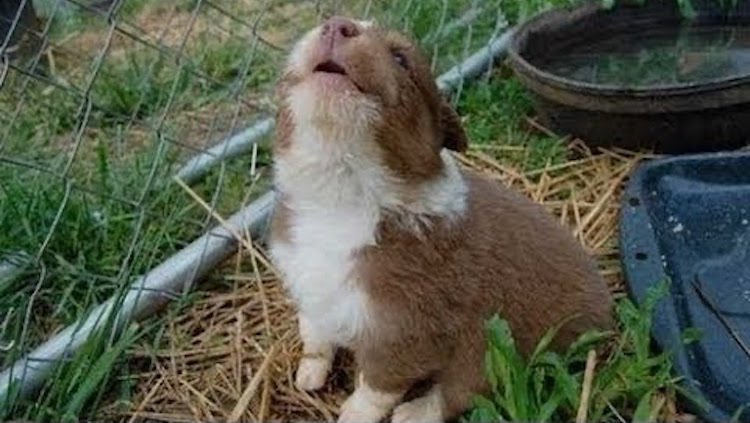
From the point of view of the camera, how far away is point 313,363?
2691 millimetres

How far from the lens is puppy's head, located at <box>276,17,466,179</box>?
85.2 inches

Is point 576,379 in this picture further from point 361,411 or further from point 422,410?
point 361,411

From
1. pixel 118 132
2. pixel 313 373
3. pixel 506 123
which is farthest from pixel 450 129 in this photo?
pixel 118 132

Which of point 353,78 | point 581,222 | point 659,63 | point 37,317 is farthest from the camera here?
point 659,63

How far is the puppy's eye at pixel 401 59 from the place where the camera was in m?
2.25

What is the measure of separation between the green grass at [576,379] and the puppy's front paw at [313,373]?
0.32 metres

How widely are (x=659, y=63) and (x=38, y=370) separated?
177 cm

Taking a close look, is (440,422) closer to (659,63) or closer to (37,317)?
(37,317)

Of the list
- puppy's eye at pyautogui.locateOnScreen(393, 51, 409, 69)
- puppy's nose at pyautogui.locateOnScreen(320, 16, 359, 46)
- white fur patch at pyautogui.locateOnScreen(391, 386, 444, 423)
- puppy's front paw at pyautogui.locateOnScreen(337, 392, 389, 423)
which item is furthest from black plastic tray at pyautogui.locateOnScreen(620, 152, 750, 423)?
puppy's nose at pyautogui.locateOnScreen(320, 16, 359, 46)

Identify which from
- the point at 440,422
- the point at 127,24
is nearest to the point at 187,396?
the point at 440,422

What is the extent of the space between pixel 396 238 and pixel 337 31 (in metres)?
0.38

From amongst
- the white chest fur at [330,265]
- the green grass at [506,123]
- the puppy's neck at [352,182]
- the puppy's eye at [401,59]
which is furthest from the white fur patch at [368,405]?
the green grass at [506,123]

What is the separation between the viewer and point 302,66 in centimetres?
218

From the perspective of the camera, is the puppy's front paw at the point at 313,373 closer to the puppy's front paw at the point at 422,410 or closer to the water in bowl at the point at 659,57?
the puppy's front paw at the point at 422,410
